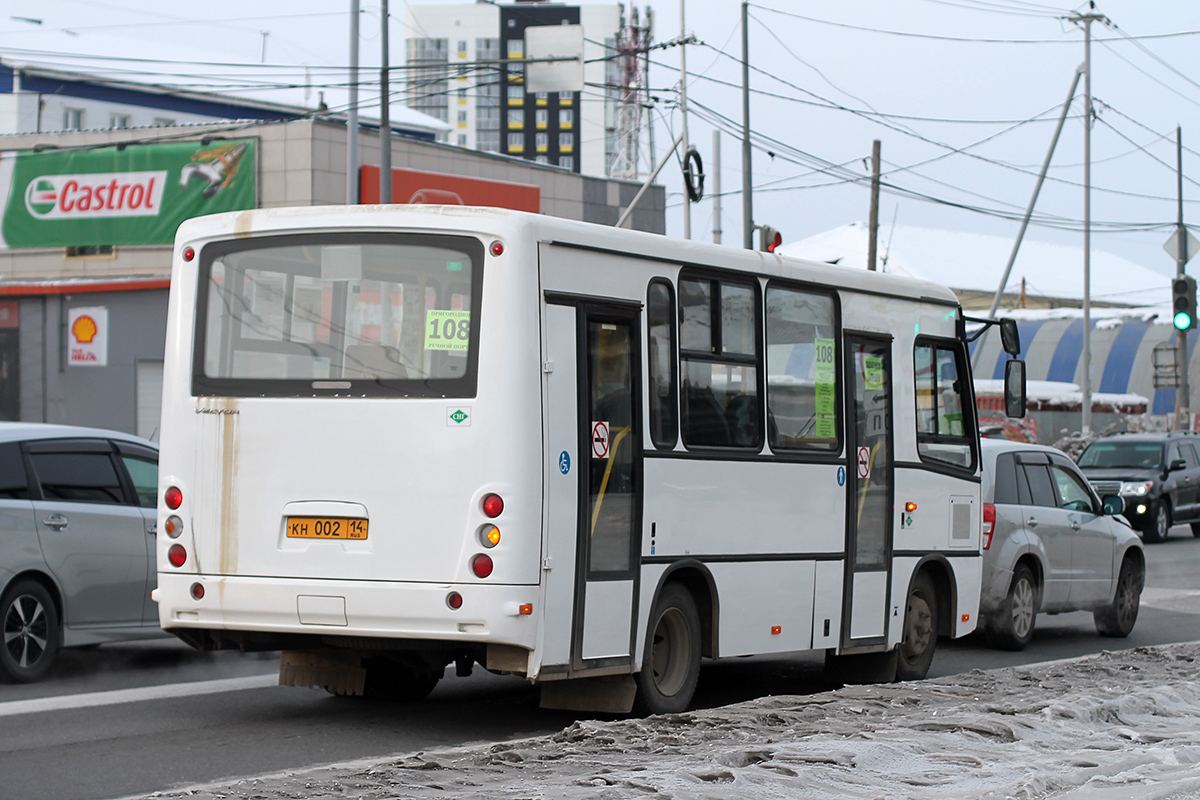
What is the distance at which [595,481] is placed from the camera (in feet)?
26.1

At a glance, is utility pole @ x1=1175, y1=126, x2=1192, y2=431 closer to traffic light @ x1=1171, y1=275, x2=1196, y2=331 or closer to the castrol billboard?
traffic light @ x1=1171, y1=275, x2=1196, y2=331

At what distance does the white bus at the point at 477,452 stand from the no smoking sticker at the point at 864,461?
0.85m

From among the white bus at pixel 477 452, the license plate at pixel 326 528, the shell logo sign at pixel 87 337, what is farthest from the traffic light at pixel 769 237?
the shell logo sign at pixel 87 337

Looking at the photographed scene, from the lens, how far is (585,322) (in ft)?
26.3

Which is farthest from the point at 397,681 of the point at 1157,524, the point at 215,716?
the point at 1157,524

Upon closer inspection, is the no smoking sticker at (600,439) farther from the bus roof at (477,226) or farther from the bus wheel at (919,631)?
the bus wheel at (919,631)

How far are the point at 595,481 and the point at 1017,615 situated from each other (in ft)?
21.3

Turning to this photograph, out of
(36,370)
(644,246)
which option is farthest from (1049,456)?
(36,370)

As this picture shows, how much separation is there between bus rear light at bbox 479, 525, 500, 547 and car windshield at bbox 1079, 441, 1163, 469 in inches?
861

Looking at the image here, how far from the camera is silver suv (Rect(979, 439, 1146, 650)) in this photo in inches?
512

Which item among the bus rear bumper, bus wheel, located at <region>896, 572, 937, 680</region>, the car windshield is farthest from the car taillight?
the car windshield

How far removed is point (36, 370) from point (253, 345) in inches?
1043

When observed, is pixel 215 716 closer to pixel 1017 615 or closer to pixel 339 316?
pixel 339 316

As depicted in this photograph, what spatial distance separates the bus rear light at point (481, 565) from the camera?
744cm
